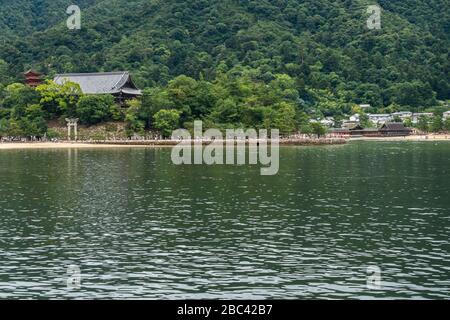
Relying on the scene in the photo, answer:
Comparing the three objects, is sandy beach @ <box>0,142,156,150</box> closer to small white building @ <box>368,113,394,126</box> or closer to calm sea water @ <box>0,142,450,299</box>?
calm sea water @ <box>0,142,450,299</box>

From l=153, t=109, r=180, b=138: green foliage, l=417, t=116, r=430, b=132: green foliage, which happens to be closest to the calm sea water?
l=153, t=109, r=180, b=138: green foliage

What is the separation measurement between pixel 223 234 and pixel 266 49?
137m

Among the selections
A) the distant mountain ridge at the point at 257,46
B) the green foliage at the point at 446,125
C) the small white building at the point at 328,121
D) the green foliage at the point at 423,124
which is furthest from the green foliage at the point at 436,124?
the small white building at the point at 328,121

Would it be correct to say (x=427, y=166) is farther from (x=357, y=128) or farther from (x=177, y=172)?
(x=357, y=128)

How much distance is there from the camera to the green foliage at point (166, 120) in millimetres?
100381

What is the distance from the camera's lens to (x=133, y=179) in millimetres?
52625

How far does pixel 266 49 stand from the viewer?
16450cm

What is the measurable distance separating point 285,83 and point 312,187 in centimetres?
9698

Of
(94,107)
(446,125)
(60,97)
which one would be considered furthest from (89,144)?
(446,125)

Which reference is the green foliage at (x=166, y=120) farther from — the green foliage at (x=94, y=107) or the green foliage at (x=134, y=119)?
the green foliage at (x=94, y=107)

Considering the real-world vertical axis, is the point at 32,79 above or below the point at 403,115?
above

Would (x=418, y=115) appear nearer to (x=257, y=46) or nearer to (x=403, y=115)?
(x=403, y=115)

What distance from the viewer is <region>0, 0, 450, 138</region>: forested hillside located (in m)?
148
